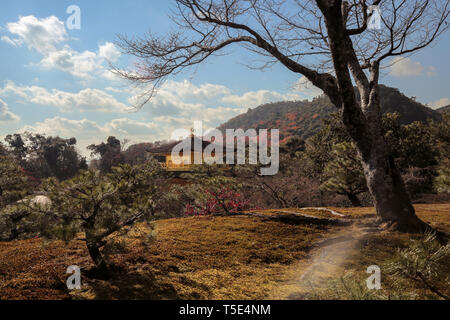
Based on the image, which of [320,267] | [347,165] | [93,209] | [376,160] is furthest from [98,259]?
[347,165]

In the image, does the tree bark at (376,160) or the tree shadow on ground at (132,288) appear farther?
the tree bark at (376,160)

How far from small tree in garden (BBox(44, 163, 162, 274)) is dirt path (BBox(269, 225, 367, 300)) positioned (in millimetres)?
1425

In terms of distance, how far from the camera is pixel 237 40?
4.17m

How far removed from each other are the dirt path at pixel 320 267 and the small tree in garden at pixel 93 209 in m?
1.42

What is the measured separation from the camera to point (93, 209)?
2.12 meters

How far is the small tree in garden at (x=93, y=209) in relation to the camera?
195 centimetres

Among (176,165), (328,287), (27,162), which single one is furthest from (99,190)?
(27,162)

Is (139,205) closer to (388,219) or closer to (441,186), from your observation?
(388,219)

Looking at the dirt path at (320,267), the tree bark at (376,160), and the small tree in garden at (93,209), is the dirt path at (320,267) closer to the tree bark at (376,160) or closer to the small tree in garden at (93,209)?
the tree bark at (376,160)

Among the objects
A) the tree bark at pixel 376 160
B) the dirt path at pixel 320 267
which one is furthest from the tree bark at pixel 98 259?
the tree bark at pixel 376 160

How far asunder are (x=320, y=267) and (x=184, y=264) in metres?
1.48

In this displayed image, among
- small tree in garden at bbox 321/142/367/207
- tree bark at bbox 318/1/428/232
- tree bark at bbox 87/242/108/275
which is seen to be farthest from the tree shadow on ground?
small tree in garden at bbox 321/142/367/207

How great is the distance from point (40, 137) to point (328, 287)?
38.7m

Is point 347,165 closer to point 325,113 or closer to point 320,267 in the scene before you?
point 320,267
